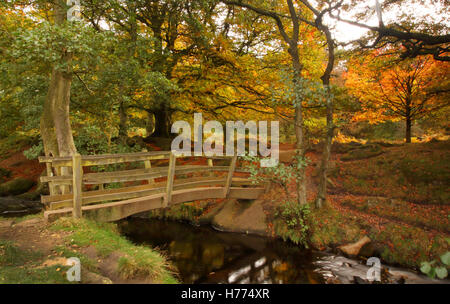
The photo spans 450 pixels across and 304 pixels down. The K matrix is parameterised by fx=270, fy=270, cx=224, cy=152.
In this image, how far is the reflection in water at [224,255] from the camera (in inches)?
285

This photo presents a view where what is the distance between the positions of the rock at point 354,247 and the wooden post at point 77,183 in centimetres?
767

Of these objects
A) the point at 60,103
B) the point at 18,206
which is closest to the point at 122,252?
the point at 60,103

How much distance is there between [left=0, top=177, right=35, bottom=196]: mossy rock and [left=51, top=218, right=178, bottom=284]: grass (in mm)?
11700

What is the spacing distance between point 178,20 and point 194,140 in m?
11.5

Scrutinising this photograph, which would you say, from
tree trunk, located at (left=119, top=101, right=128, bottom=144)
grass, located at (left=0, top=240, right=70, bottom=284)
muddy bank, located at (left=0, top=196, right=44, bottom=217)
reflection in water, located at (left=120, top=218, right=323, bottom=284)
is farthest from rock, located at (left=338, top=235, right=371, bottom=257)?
muddy bank, located at (left=0, top=196, right=44, bottom=217)

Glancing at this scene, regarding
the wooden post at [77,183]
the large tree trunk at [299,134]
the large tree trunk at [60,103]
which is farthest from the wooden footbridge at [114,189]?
the large tree trunk at [299,134]

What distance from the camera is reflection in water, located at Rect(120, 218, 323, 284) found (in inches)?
285

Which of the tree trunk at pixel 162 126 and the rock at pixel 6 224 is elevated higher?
the tree trunk at pixel 162 126

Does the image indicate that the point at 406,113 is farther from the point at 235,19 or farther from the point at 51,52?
the point at 51,52

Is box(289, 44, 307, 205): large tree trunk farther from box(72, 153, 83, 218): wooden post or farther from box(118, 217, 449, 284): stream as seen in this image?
box(72, 153, 83, 218): wooden post

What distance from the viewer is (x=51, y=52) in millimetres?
6398

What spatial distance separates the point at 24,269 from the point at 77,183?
237 cm

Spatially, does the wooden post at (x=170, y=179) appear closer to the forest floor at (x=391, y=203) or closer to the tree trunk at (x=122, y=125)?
the tree trunk at (x=122, y=125)
